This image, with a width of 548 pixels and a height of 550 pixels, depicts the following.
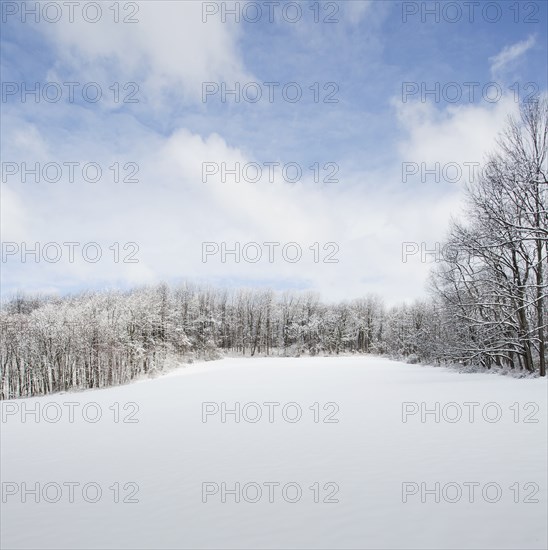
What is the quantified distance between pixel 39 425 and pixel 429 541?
40.0ft

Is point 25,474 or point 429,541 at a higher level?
point 429,541

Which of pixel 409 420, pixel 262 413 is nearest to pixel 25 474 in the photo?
pixel 262 413

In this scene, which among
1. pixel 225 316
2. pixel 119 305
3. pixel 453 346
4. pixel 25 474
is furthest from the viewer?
pixel 225 316

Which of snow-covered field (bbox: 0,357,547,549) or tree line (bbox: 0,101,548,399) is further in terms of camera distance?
tree line (bbox: 0,101,548,399)

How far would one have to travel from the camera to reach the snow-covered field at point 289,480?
13.3 ft

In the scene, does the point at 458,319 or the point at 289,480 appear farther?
the point at 458,319

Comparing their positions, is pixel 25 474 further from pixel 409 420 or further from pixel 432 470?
pixel 409 420

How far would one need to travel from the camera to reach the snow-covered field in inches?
159

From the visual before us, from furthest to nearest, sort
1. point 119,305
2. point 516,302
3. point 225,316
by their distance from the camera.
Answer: point 225,316
point 119,305
point 516,302

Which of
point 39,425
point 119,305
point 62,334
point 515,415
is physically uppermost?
point 119,305

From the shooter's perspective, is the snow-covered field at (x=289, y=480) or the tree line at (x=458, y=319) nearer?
the snow-covered field at (x=289, y=480)

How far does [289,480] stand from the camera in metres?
5.65

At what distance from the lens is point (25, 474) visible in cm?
659

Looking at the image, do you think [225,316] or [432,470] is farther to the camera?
[225,316]
